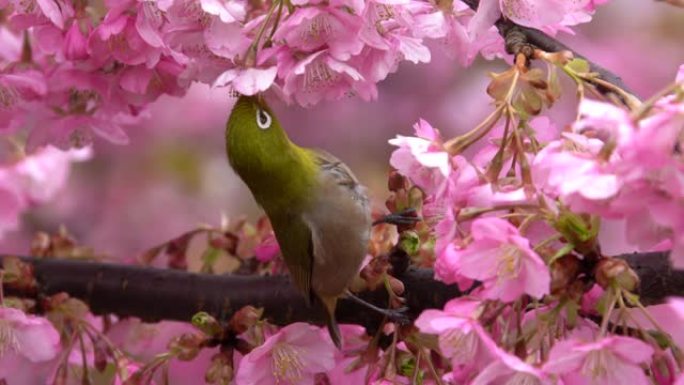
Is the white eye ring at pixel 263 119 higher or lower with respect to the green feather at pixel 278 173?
higher

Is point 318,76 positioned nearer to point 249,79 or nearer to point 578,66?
point 249,79

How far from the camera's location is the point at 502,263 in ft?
4.07

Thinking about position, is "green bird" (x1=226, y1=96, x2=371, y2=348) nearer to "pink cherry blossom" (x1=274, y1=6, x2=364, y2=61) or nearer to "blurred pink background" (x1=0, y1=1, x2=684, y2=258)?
"pink cherry blossom" (x1=274, y1=6, x2=364, y2=61)

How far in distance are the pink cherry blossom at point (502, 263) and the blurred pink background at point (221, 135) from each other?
8.92 ft

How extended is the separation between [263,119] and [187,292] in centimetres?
42

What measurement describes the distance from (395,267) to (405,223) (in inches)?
2.6

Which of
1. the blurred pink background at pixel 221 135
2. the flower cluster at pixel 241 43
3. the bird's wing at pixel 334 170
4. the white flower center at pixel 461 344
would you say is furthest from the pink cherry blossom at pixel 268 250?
the blurred pink background at pixel 221 135

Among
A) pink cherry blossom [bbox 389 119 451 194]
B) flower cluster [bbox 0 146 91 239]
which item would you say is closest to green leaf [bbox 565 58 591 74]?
pink cherry blossom [bbox 389 119 451 194]

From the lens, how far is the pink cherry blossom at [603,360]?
1202 millimetres

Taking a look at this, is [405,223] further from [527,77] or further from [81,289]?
[81,289]

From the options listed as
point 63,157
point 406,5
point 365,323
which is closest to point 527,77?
point 406,5

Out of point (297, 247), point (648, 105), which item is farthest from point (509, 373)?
point (297, 247)

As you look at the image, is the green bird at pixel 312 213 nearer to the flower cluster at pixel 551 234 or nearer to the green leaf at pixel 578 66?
the flower cluster at pixel 551 234

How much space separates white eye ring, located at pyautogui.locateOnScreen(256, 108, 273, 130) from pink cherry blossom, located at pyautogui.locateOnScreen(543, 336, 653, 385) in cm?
57
